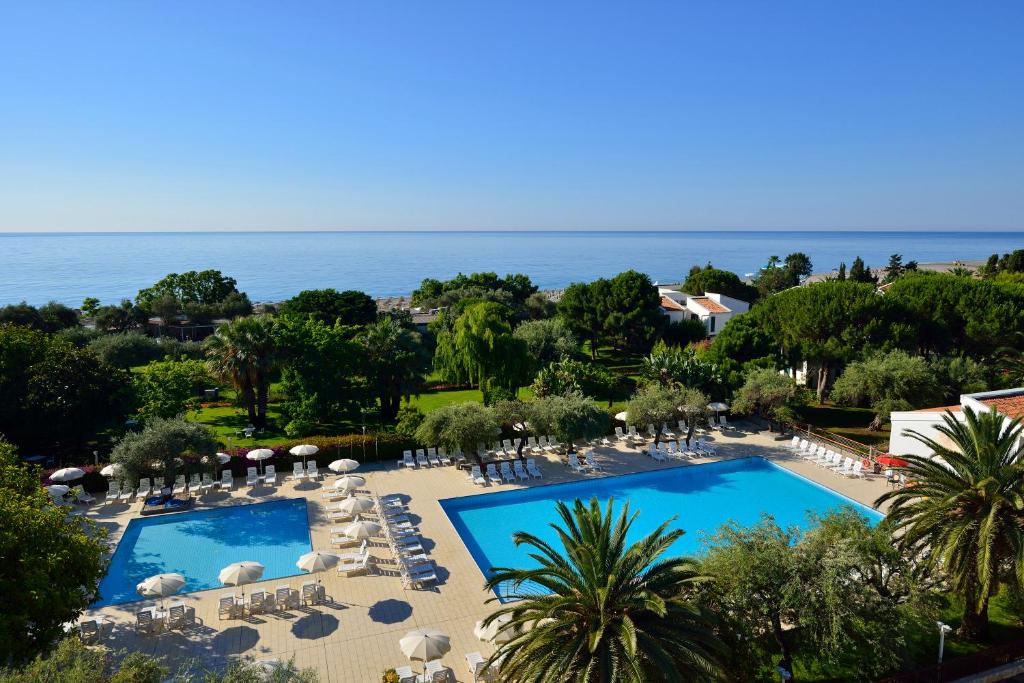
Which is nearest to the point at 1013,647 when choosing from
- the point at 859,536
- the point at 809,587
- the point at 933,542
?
the point at 933,542

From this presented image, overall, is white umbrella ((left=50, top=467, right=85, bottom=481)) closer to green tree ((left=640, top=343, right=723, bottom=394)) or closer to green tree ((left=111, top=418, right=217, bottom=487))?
green tree ((left=111, top=418, right=217, bottom=487))

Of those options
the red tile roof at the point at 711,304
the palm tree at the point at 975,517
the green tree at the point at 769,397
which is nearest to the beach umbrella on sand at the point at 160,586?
the palm tree at the point at 975,517

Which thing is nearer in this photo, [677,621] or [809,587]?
[677,621]

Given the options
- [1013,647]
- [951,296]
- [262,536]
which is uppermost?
[951,296]

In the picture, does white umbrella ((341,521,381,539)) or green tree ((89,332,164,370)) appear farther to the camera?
green tree ((89,332,164,370))

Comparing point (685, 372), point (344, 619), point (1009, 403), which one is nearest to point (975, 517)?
point (1009, 403)

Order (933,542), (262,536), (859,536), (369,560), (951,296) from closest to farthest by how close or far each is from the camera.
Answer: (859,536) < (933,542) < (369,560) < (262,536) < (951,296)

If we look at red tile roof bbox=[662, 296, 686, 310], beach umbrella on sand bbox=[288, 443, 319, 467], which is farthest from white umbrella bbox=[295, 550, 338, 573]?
red tile roof bbox=[662, 296, 686, 310]

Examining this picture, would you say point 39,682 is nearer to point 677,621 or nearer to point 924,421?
point 677,621

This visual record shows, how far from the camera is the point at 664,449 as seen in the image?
26.0 meters

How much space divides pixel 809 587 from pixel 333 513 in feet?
47.5

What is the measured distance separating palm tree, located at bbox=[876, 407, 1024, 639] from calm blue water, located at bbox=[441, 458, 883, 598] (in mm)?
6967

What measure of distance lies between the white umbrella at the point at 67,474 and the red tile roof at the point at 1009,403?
30395mm

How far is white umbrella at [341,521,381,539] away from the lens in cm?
1755
